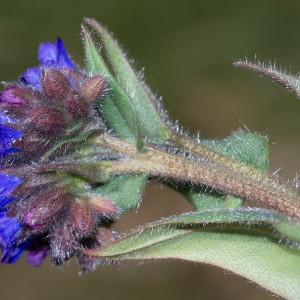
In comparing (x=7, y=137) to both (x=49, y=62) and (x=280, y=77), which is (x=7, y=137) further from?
(x=280, y=77)

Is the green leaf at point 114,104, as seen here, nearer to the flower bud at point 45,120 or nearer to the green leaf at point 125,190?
the green leaf at point 125,190

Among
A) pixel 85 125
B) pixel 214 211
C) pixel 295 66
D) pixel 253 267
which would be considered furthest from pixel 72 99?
pixel 295 66

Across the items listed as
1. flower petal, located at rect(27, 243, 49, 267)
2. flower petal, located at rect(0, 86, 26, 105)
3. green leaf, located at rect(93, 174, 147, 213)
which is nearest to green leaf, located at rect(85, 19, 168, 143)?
green leaf, located at rect(93, 174, 147, 213)

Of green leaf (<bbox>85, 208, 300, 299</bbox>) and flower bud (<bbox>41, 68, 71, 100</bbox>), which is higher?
flower bud (<bbox>41, 68, 71, 100</bbox>)

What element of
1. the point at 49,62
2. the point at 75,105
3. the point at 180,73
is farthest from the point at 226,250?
the point at 180,73

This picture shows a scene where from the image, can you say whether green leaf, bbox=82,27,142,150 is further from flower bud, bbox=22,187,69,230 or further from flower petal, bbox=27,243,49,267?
flower petal, bbox=27,243,49,267

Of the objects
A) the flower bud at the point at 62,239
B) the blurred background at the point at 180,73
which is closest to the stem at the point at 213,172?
the flower bud at the point at 62,239
